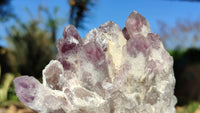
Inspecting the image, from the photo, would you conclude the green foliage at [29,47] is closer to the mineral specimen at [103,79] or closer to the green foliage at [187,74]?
the green foliage at [187,74]

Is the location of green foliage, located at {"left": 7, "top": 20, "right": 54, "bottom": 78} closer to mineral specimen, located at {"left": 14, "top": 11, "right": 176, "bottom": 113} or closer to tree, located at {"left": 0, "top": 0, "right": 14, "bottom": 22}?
tree, located at {"left": 0, "top": 0, "right": 14, "bottom": 22}

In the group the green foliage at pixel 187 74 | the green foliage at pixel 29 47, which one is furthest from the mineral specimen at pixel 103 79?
the green foliage at pixel 29 47

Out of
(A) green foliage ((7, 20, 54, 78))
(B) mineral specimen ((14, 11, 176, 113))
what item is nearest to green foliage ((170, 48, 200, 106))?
(A) green foliage ((7, 20, 54, 78))

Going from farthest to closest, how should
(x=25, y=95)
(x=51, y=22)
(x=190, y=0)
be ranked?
(x=51, y=22) < (x=190, y=0) < (x=25, y=95)

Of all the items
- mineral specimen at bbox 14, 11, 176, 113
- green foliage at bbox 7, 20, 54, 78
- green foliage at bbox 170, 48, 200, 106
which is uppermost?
green foliage at bbox 7, 20, 54, 78

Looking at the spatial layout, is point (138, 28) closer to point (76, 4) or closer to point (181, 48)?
point (76, 4)

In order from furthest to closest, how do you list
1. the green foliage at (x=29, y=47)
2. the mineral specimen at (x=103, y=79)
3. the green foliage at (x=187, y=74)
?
the green foliage at (x=29, y=47) → the green foliage at (x=187, y=74) → the mineral specimen at (x=103, y=79)

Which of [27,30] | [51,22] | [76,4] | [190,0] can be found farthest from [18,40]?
[190,0]

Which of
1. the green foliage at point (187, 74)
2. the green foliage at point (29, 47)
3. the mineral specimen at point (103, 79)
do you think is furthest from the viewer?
the green foliage at point (29, 47)

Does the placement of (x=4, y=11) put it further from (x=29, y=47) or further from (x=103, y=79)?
(x=103, y=79)
